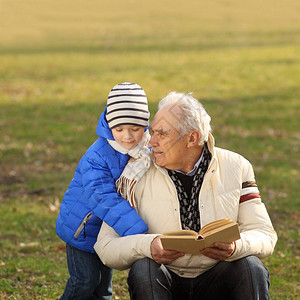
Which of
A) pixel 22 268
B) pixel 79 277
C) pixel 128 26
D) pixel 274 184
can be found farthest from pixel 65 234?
pixel 128 26

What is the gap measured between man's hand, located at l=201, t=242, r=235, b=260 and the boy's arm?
1.20ft

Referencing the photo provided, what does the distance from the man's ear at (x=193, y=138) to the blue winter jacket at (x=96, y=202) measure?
0.37 m

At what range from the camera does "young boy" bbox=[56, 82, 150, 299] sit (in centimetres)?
352

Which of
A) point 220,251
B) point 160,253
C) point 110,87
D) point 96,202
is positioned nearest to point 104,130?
point 96,202

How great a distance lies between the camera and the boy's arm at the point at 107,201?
137 inches

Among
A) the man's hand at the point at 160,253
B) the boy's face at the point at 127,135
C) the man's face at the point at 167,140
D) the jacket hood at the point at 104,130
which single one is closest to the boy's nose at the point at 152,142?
the man's face at the point at 167,140

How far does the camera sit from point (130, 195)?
3.55 metres

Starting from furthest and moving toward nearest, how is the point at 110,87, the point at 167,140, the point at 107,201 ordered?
the point at 110,87 → the point at 167,140 → the point at 107,201

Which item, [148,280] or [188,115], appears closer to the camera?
[148,280]

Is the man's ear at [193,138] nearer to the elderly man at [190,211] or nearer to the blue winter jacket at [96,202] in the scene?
the elderly man at [190,211]

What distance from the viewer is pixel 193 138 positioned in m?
3.63

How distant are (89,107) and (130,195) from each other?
30.9 ft

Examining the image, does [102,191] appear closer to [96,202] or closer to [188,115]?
[96,202]

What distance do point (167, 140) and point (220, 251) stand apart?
0.70m
